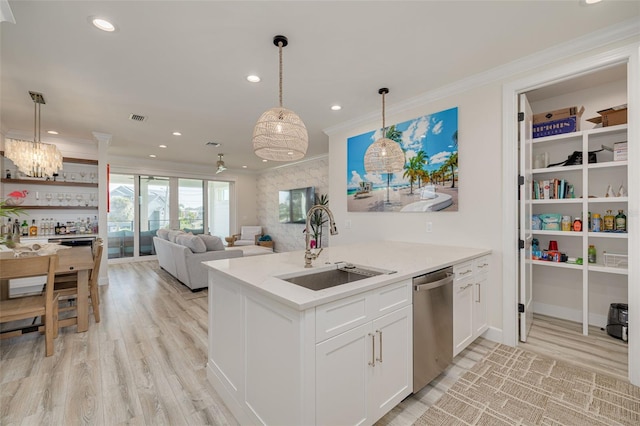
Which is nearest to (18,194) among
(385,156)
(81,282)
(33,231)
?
(33,231)

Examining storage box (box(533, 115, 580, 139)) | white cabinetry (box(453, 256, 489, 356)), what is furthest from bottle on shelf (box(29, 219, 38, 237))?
storage box (box(533, 115, 580, 139))

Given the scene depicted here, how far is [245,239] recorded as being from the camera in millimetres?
8281

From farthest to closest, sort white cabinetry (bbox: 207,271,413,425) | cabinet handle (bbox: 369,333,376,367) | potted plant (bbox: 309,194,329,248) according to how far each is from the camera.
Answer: potted plant (bbox: 309,194,329,248) → cabinet handle (bbox: 369,333,376,367) → white cabinetry (bbox: 207,271,413,425)

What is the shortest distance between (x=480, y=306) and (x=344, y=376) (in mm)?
1881

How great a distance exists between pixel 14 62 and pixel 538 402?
5002mm

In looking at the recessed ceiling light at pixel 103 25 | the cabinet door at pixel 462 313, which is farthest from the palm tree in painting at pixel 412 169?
the recessed ceiling light at pixel 103 25

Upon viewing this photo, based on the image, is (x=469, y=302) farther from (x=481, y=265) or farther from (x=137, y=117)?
(x=137, y=117)

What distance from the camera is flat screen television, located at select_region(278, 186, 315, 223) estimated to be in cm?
699

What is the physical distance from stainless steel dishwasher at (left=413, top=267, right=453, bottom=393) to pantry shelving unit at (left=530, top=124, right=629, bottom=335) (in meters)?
1.69

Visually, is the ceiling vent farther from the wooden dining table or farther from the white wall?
the white wall

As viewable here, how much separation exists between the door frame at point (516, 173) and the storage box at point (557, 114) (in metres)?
0.78

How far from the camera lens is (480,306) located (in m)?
2.63

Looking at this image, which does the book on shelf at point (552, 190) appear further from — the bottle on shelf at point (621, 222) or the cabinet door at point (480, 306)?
the cabinet door at point (480, 306)

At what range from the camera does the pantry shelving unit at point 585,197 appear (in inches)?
107
